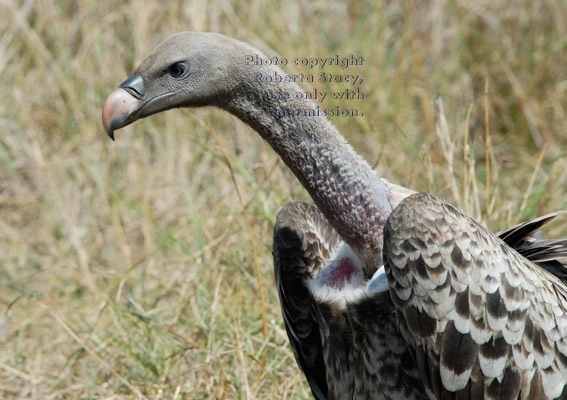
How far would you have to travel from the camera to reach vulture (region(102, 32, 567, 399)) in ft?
9.46

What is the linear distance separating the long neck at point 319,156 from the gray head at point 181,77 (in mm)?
67

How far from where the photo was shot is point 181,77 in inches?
122

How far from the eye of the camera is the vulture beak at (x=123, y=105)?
3.05m

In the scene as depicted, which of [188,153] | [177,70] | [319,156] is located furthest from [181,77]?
[188,153]

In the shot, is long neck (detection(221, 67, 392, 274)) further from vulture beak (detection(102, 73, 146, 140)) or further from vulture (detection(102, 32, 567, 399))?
vulture beak (detection(102, 73, 146, 140))

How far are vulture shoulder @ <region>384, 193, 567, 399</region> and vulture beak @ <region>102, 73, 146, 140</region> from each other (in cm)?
91

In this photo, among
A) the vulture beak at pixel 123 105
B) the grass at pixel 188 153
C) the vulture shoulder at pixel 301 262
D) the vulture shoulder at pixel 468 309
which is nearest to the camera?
the vulture shoulder at pixel 468 309

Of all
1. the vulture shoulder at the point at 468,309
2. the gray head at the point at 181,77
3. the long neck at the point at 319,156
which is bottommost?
the vulture shoulder at the point at 468,309

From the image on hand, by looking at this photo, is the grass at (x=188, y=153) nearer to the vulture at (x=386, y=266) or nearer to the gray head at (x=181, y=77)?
the vulture at (x=386, y=266)

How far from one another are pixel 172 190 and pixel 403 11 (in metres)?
2.08

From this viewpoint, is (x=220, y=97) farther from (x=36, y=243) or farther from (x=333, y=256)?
(x=36, y=243)

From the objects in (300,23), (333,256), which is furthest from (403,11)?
(333,256)

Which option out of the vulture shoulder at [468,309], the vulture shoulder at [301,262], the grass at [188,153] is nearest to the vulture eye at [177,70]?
the vulture shoulder at [301,262]

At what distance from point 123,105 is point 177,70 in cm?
21
